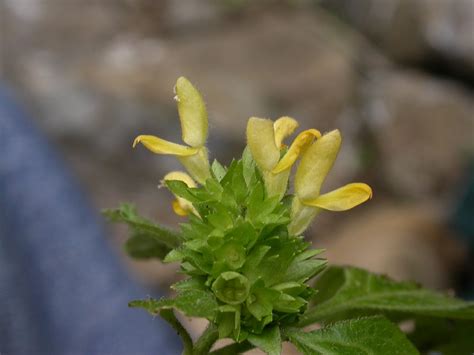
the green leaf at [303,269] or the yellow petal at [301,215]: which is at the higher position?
the yellow petal at [301,215]

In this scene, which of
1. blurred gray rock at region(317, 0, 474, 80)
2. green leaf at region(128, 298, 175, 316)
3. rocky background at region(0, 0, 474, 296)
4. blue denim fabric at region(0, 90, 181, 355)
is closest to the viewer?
green leaf at region(128, 298, 175, 316)

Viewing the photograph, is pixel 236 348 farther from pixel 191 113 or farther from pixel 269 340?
pixel 191 113

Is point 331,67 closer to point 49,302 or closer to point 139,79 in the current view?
point 139,79

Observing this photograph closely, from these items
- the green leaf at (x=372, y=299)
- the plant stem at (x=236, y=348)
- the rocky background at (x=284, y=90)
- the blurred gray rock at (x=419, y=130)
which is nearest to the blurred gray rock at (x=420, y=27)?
the rocky background at (x=284, y=90)

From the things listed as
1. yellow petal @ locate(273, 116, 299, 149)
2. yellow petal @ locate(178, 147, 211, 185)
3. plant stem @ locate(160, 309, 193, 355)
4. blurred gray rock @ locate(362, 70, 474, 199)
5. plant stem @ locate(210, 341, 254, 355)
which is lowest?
blurred gray rock @ locate(362, 70, 474, 199)

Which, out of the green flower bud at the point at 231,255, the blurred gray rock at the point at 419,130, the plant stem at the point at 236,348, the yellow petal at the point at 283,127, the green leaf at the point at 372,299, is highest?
the yellow petal at the point at 283,127

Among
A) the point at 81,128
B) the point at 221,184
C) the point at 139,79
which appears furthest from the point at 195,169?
the point at 139,79

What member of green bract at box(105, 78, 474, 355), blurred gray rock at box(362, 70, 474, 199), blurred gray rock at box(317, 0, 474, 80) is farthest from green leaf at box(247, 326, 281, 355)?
blurred gray rock at box(317, 0, 474, 80)

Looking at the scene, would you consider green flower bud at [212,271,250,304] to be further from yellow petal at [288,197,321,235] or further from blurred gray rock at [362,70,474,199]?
blurred gray rock at [362,70,474,199]

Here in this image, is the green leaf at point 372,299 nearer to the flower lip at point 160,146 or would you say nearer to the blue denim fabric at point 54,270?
the flower lip at point 160,146
